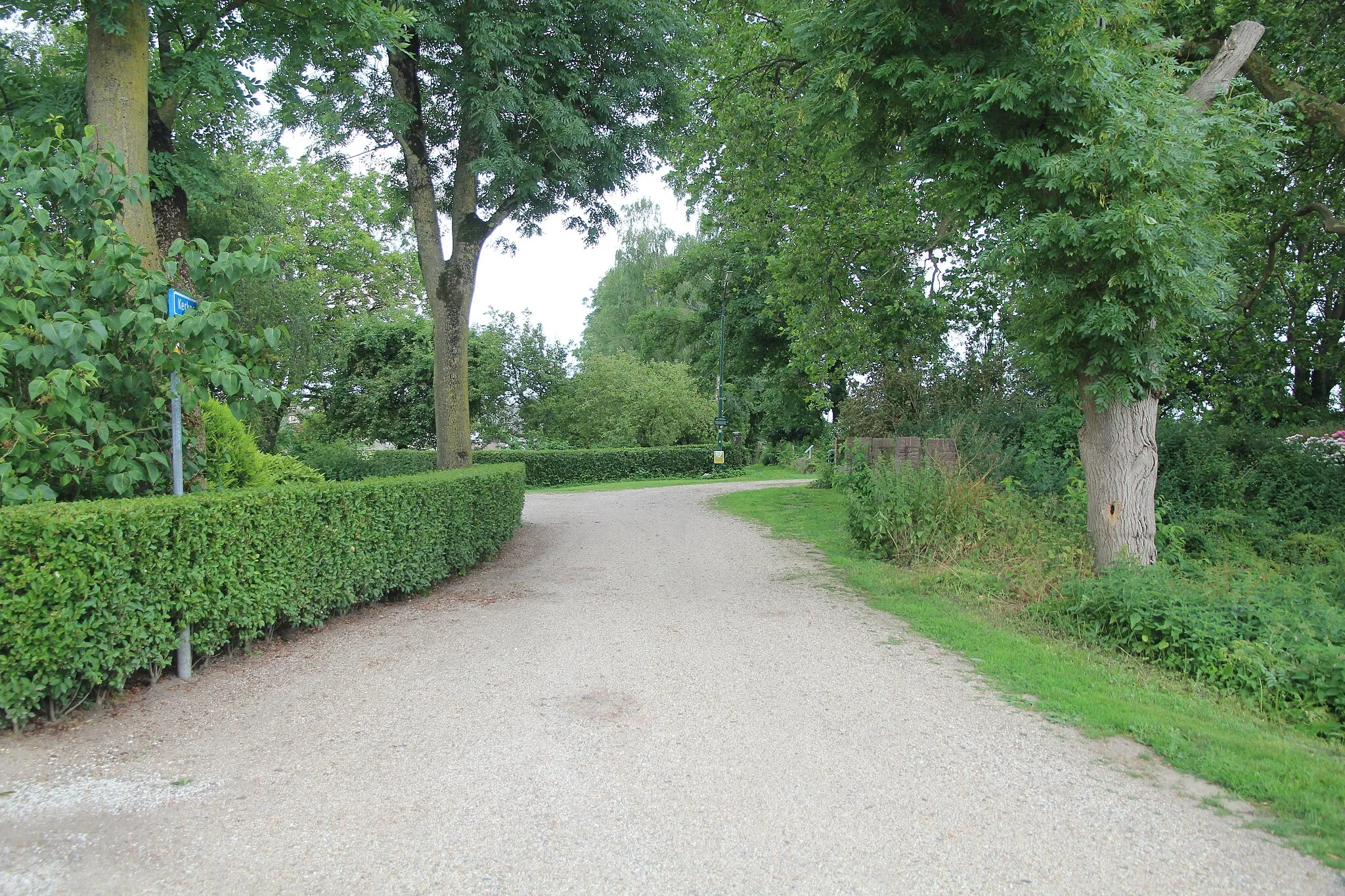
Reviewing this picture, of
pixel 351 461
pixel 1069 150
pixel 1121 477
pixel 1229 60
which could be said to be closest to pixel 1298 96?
pixel 1229 60

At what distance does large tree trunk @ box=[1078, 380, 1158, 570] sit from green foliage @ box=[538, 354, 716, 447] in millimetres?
23765

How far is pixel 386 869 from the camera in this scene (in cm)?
299

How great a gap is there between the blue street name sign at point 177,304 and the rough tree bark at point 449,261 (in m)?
6.79

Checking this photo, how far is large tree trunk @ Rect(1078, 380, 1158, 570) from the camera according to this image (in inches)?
301

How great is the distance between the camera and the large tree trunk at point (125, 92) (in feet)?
21.2

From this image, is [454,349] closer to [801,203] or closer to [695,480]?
[801,203]

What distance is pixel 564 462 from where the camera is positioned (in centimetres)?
2848

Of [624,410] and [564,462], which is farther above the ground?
[624,410]

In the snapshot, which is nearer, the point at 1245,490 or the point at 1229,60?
the point at 1229,60

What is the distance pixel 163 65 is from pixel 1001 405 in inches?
534

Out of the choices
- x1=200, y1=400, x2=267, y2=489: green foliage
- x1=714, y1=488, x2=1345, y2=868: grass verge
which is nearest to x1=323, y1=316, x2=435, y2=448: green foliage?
x1=200, y1=400, x2=267, y2=489: green foliage

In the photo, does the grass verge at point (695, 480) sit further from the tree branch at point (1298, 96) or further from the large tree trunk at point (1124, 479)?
the tree branch at point (1298, 96)

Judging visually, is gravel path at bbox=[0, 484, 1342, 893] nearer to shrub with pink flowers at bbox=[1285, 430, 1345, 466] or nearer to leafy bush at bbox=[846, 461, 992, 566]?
leafy bush at bbox=[846, 461, 992, 566]

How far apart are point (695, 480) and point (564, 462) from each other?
528 cm
